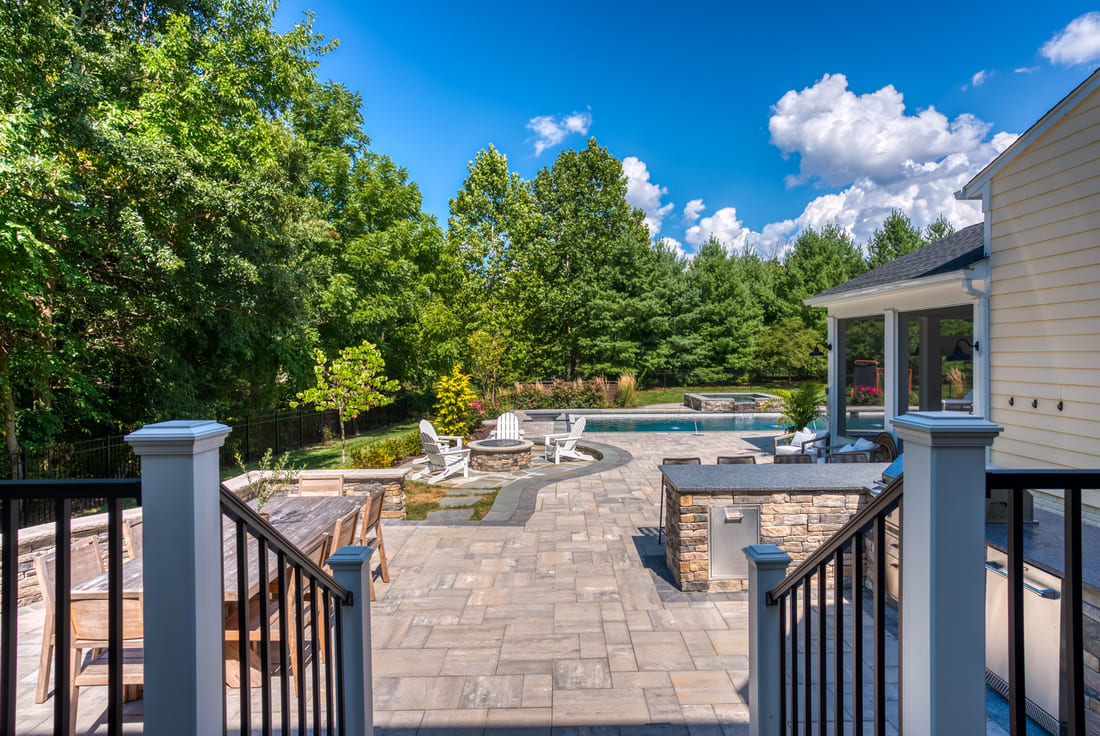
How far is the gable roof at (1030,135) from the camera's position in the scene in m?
5.22

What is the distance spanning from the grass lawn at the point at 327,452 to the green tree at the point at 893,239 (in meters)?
29.5

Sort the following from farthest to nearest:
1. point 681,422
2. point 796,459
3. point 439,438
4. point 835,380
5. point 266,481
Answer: point 681,422, point 835,380, point 439,438, point 796,459, point 266,481

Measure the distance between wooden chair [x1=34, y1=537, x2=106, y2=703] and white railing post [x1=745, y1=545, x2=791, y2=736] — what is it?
128 inches

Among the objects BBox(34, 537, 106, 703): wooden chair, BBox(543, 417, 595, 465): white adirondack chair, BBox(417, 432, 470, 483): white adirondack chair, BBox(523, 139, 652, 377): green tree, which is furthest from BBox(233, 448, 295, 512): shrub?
BBox(523, 139, 652, 377): green tree

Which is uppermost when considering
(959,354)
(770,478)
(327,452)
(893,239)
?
(893,239)

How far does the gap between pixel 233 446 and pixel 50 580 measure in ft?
33.1

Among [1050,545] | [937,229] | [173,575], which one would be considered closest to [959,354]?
[1050,545]

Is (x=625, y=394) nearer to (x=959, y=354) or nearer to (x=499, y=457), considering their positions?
(x=499, y=457)

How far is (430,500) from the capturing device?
827 centimetres

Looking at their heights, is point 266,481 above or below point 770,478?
below

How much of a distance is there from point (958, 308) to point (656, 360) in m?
19.7

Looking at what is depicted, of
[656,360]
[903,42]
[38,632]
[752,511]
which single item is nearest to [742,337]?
[656,360]

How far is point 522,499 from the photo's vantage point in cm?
809

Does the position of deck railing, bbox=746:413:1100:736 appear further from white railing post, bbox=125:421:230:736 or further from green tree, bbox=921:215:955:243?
green tree, bbox=921:215:955:243
